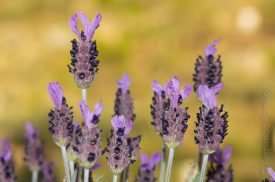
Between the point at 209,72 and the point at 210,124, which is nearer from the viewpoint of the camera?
the point at 210,124

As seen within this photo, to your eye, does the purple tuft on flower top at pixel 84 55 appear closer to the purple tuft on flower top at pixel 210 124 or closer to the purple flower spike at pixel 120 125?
the purple flower spike at pixel 120 125

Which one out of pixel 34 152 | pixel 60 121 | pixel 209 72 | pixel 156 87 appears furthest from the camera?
pixel 34 152

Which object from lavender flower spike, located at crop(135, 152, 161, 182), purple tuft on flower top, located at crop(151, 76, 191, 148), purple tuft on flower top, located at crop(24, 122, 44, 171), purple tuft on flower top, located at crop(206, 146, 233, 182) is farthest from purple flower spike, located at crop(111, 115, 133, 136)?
purple tuft on flower top, located at crop(24, 122, 44, 171)

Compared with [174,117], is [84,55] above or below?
above

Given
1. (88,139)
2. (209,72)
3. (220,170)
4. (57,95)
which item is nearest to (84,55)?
(57,95)

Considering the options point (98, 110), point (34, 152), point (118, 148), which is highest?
point (34, 152)

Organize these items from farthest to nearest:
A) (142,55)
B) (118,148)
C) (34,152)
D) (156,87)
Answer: (142,55), (34,152), (156,87), (118,148)

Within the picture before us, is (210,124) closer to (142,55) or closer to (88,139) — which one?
(88,139)
